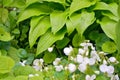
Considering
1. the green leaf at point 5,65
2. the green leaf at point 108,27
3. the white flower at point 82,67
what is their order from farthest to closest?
the green leaf at point 108,27
the white flower at point 82,67
the green leaf at point 5,65

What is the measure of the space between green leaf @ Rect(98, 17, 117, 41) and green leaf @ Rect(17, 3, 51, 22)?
532 millimetres

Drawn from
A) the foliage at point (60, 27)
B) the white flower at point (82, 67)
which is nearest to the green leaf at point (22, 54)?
the foliage at point (60, 27)

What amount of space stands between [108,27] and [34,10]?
2.28 feet

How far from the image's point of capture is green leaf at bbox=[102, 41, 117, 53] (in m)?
2.94

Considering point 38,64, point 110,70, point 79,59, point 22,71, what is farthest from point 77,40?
point 22,71

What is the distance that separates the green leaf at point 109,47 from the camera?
2.94 metres

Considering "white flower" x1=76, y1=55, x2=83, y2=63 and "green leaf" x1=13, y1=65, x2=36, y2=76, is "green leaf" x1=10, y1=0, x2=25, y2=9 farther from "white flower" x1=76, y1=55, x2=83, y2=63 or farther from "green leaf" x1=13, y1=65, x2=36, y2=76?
"green leaf" x1=13, y1=65, x2=36, y2=76

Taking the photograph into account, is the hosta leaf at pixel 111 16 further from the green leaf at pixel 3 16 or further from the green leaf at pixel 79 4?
the green leaf at pixel 3 16

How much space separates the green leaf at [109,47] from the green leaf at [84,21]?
21 cm

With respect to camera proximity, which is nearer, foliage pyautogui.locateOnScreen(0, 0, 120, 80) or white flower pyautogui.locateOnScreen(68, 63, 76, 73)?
white flower pyautogui.locateOnScreen(68, 63, 76, 73)

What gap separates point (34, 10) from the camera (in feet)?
10.8

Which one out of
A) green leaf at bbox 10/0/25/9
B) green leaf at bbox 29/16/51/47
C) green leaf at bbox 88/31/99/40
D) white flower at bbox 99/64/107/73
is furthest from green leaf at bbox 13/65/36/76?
green leaf at bbox 10/0/25/9

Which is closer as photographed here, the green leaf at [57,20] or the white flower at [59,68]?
the white flower at [59,68]

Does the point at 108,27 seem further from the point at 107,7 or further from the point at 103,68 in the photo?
the point at 103,68
